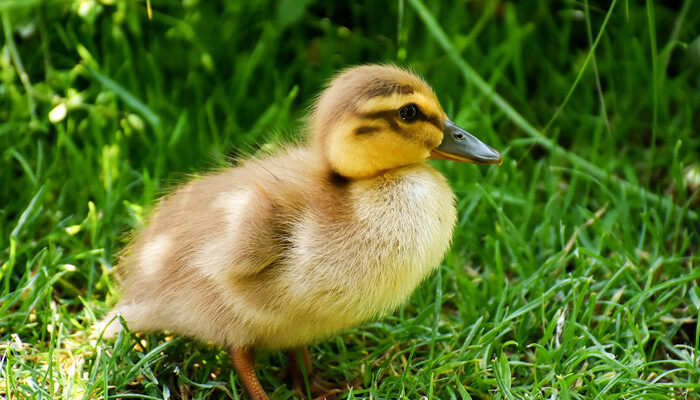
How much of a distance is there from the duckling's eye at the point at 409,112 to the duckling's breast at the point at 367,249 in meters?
0.16

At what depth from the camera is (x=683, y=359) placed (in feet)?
8.87

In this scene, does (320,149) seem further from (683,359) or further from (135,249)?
(683,359)

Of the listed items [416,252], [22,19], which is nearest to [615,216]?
[416,252]

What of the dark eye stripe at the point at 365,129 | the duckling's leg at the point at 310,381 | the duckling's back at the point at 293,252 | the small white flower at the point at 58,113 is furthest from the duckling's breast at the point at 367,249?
the small white flower at the point at 58,113

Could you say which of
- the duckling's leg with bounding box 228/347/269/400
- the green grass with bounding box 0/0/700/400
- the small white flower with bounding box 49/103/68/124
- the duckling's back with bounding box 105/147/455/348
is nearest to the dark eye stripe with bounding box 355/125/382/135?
the duckling's back with bounding box 105/147/455/348

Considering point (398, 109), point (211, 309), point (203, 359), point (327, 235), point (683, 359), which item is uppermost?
point (398, 109)

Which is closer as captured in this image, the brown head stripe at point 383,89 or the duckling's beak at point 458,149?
the brown head stripe at point 383,89

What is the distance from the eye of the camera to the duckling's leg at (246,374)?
249 centimetres

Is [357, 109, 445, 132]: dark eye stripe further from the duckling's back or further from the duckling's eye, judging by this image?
the duckling's back

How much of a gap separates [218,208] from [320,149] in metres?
0.32

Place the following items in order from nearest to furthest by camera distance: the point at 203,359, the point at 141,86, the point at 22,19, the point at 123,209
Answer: the point at 203,359
the point at 123,209
the point at 22,19
the point at 141,86

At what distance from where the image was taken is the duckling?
7.62 ft

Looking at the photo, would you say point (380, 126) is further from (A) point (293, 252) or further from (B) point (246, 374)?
(B) point (246, 374)

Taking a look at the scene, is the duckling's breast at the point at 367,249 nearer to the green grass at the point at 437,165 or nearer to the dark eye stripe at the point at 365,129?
the dark eye stripe at the point at 365,129
